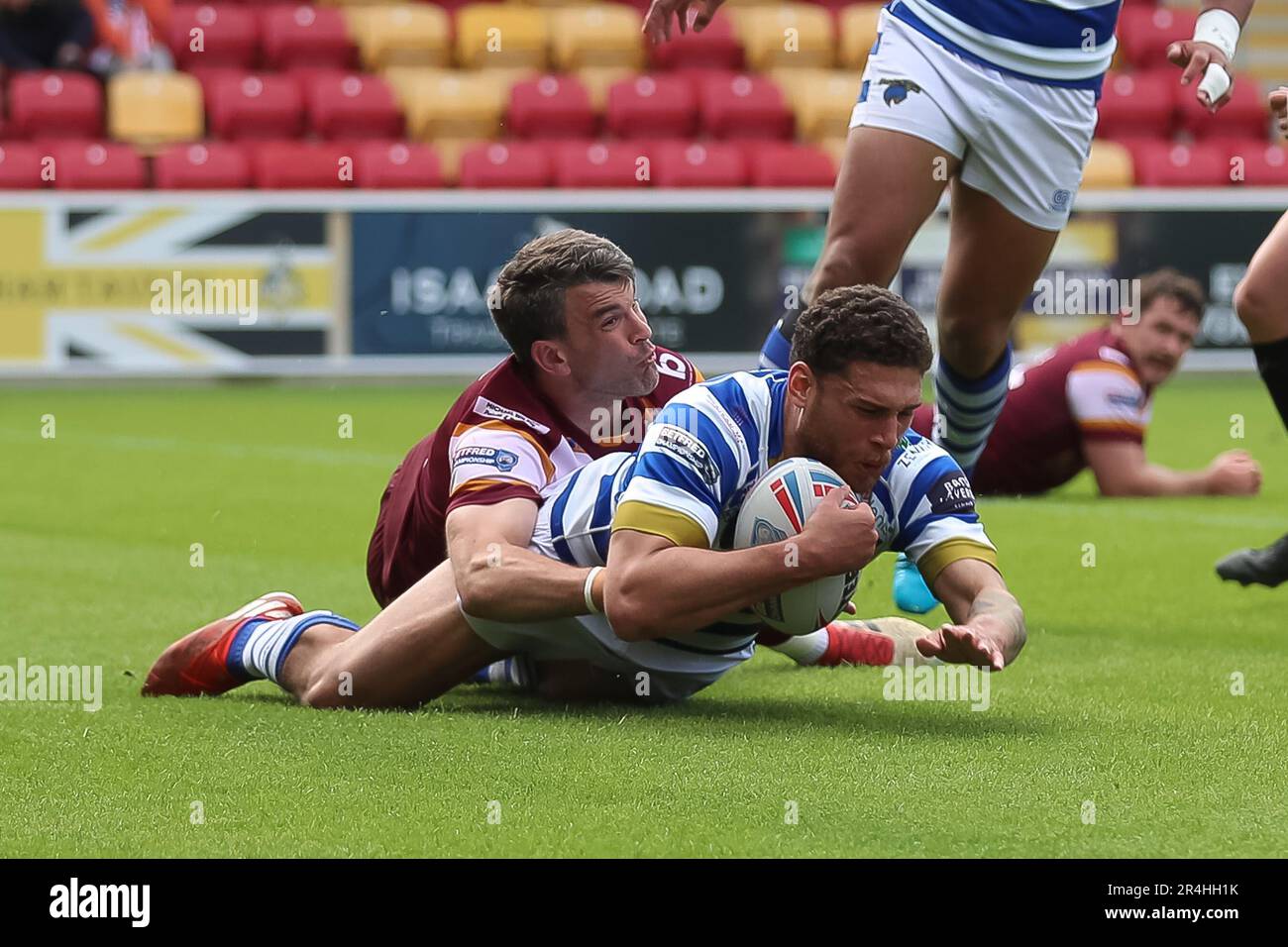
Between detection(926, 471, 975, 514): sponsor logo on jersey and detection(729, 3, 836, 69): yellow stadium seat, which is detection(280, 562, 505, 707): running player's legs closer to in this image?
detection(926, 471, 975, 514): sponsor logo on jersey

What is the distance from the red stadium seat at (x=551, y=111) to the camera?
1514cm

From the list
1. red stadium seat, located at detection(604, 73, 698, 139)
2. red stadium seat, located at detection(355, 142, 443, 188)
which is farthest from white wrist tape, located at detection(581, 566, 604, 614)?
red stadium seat, located at detection(604, 73, 698, 139)

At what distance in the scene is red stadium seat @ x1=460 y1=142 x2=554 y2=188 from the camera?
13938mm

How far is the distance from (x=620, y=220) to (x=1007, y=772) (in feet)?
33.3

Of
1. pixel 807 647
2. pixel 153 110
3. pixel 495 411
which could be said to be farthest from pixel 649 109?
pixel 495 411

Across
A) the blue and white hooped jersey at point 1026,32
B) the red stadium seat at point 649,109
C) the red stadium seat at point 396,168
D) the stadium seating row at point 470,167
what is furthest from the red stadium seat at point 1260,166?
the blue and white hooped jersey at point 1026,32

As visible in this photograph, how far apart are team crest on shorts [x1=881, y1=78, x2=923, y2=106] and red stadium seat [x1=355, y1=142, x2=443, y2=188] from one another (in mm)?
9210

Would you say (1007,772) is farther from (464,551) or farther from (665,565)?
(464,551)

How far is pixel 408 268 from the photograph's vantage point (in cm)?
1341

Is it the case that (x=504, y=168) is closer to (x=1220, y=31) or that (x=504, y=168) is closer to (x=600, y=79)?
(x=600, y=79)

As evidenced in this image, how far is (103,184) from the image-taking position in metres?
13.8

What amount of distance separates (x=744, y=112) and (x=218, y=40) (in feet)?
13.8

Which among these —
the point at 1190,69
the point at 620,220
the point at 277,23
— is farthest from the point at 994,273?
the point at 277,23

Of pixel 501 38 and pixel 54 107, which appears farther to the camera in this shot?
pixel 501 38
